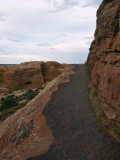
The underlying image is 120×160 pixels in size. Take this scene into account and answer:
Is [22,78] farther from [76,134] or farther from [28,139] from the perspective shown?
[76,134]

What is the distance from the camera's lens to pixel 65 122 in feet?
49.9

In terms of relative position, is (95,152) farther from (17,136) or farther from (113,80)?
(17,136)

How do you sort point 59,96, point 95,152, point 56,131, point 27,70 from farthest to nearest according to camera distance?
1. point 27,70
2. point 59,96
3. point 56,131
4. point 95,152

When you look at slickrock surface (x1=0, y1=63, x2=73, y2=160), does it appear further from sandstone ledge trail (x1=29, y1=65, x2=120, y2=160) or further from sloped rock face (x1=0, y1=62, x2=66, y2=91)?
sloped rock face (x1=0, y1=62, x2=66, y2=91)

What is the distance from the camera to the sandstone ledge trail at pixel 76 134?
36.2 ft

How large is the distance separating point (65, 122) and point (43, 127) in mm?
1606

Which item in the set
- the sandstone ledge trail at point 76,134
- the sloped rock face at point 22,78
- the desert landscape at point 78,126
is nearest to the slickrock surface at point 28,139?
the desert landscape at point 78,126

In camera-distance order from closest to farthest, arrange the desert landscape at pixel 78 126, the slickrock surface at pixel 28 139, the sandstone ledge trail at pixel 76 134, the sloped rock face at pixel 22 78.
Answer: the sandstone ledge trail at pixel 76 134 → the desert landscape at pixel 78 126 → the slickrock surface at pixel 28 139 → the sloped rock face at pixel 22 78

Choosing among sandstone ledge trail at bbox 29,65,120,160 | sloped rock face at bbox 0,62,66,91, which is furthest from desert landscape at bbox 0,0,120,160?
sloped rock face at bbox 0,62,66,91

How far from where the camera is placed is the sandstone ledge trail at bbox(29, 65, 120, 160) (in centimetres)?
1103

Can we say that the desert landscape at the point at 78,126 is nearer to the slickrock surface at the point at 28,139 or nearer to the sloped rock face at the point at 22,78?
the slickrock surface at the point at 28,139

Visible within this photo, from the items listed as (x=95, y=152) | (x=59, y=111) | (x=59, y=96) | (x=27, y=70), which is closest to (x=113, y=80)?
(x=95, y=152)

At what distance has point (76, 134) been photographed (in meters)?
13.3

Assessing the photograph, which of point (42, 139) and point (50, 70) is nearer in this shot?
point (42, 139)
